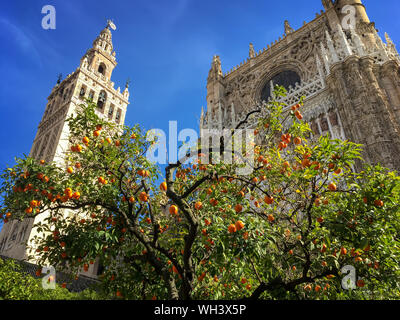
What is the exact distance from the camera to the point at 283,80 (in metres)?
21.4

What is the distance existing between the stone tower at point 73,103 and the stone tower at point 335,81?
56.8 ft

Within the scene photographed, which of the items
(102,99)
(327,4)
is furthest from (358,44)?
(102,99)

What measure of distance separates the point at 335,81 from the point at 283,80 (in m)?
7.74

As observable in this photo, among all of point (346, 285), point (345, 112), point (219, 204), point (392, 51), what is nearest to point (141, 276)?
point (219, 204)

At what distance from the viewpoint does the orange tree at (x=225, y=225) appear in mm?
4633

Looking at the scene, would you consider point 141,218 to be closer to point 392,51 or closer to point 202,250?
point 202,250

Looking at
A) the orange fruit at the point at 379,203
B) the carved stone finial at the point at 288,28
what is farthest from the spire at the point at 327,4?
the orange fruit at the point at 379,203

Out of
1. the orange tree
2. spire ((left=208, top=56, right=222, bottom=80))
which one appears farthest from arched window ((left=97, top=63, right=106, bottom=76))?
the orange tree

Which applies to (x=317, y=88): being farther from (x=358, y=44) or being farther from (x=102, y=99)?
(x=102, y=99)

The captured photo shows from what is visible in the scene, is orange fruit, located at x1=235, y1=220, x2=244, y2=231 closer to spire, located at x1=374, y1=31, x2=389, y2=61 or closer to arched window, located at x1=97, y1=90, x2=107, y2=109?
spire, located at x1=374, y1=31, x2=389, y2=61

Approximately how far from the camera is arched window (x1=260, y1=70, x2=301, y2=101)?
2055 centimetres

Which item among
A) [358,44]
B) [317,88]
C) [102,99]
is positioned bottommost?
[317,88]

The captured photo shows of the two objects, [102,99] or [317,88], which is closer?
[317,88]
